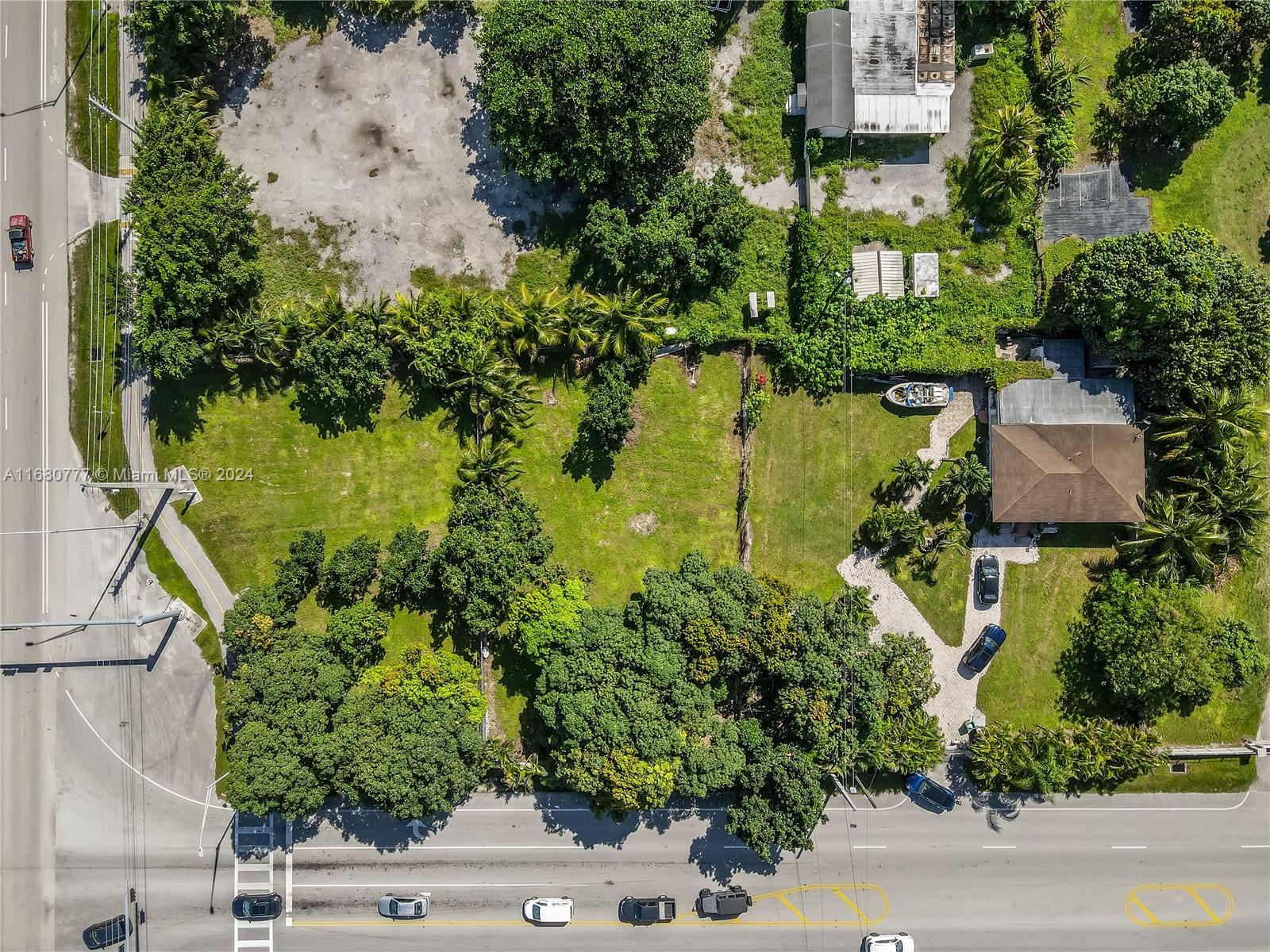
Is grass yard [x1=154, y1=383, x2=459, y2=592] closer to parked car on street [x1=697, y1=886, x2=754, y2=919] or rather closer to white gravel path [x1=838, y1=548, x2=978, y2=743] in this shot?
white gravel path [x1=838, y1=548, x2=978, y2=743]

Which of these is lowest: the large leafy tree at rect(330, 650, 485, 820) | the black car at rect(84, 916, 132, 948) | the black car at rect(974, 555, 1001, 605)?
the black car at rect(84, 916, 132, 948)

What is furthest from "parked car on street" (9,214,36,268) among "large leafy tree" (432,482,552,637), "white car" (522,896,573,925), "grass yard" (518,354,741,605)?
"white car" (522,896,573,925)

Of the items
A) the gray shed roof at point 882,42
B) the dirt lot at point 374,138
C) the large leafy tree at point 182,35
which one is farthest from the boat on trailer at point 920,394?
the large leafy tree at point 182,35

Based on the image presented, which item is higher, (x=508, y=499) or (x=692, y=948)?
(x=508, y=499)

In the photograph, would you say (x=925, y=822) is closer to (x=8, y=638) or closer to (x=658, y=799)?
(x=658, y=799)

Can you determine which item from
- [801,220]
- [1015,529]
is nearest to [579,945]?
[1015,529]

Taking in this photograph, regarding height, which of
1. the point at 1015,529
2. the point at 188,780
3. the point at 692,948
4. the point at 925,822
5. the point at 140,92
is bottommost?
the point at 692,948

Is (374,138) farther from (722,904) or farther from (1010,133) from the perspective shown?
(722,904)

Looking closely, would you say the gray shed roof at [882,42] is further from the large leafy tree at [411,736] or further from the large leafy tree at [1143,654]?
the large leafy tree at [411,736]
